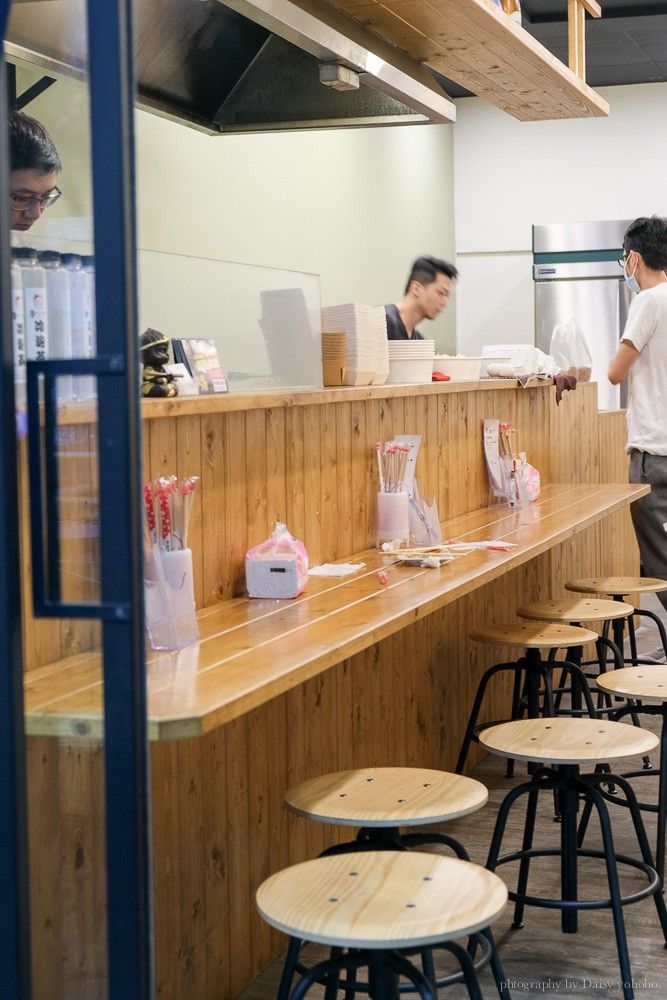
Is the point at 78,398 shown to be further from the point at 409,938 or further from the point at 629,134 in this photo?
the point at 629,134

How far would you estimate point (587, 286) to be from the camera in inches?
341

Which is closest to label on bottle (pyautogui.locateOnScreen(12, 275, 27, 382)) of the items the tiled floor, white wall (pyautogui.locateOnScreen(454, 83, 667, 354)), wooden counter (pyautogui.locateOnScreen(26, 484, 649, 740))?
wooden counter (pyautogui.locateOnScreen(26, 484, 649, 740))

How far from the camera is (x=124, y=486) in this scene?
170 centimetres

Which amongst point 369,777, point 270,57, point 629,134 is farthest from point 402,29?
point 629,134

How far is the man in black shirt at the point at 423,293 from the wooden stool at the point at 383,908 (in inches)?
140

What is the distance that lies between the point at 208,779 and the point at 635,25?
5721mm

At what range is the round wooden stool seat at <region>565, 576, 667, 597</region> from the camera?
4.66 meters

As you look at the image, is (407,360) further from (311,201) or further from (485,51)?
(311,201)

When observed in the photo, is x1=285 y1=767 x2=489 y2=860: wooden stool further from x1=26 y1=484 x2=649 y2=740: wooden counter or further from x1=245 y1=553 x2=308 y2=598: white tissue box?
x1=245 y1=553 x2=308 y2=598: white tissue box

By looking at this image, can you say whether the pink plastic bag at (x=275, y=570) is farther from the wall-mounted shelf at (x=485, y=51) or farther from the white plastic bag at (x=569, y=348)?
the white plastic bag at (x=569, y=348)

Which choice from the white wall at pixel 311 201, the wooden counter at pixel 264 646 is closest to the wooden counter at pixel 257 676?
the wooden counter at pixel 264 646

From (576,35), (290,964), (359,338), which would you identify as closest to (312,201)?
(576,35)

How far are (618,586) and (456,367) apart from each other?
3.62 feet

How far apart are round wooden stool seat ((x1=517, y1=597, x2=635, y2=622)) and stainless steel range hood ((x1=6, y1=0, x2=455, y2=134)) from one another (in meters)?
1.61
